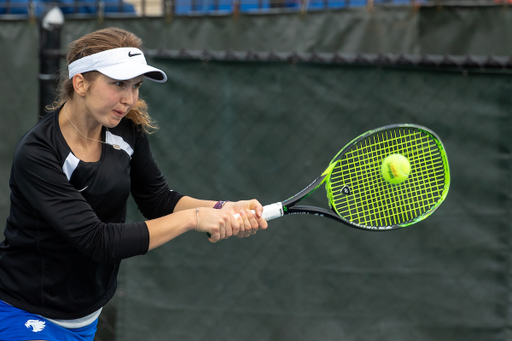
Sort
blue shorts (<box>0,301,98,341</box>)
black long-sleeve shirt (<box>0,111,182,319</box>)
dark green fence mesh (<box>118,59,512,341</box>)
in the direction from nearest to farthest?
1. black long-sleeve shirt (<box>0,111,182,319</box>)
2. blue shorts (<box>0,301,98,341</box>)
3. dark green fence mesh (<box>118,59,512,341</box>)

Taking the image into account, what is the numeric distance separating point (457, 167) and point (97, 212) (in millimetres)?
2258

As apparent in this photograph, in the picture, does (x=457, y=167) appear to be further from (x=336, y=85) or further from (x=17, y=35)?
(x=17, y=35)

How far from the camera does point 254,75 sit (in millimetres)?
3283

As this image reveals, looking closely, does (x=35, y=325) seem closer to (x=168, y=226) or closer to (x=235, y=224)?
(x=168, y=226)

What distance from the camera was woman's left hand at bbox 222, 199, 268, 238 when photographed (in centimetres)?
214

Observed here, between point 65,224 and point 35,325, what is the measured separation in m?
0.48

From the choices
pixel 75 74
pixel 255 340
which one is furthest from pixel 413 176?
pixel 75 74

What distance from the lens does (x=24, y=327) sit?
6.66ft

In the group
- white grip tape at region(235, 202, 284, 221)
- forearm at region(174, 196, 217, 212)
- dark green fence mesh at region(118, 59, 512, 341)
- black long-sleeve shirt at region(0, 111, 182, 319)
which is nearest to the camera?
black long-sleeve shirt at region(0, 111, 182, 319)

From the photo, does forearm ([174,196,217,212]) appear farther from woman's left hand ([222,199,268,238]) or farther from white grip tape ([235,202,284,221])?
white grip tape ([235,202,284,221])

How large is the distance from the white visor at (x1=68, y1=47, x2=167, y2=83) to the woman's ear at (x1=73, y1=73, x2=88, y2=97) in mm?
18

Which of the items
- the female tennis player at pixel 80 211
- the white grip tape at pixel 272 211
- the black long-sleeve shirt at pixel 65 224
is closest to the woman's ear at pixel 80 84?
the female tennis player at pixel 80 211

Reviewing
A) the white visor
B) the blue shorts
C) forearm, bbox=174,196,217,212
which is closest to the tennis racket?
forearm, bbox=174,196,217,212

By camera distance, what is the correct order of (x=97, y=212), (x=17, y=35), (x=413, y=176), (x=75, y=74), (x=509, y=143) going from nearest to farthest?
1. (x=75, y=74)
2. (x=97, y=212)
3. (x=413, y=176)
4. (x=509, y=143)
5. (x=17, y=35)
